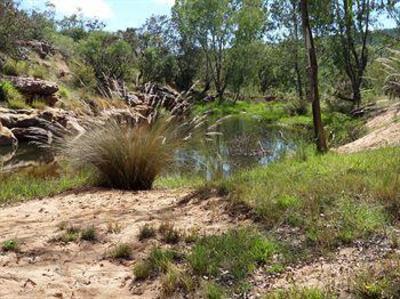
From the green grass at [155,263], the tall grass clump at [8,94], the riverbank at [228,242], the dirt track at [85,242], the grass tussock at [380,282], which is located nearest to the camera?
the grass tussock at [380,282]

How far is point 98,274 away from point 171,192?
3210 mm

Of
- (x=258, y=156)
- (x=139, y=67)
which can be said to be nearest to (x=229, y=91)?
(x=139, y=67)

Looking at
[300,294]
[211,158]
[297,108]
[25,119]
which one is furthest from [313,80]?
[297,108]

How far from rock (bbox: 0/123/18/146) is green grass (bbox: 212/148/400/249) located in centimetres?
1273

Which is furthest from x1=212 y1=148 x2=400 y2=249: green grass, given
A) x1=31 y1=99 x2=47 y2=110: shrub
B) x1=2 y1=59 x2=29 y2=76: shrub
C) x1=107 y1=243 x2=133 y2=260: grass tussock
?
x1=2 y1=59 x2=29 y2=76: shrub

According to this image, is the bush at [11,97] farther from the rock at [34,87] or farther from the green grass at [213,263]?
the green grass at [213,263]

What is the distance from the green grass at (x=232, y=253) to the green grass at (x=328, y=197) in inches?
16.1

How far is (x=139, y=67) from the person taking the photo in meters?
46.9

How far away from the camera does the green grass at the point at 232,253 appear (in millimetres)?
3804

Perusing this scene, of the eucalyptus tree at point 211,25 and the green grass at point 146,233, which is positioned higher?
the eucalyptus tree at point 211,25

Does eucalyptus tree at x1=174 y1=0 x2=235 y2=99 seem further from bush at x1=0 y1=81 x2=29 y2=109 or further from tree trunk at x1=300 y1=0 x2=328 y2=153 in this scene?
tree trunk at x1=300 y1=0 x2=328 y2=153

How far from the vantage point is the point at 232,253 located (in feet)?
13.2

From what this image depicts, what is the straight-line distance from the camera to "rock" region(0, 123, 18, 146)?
17.3m

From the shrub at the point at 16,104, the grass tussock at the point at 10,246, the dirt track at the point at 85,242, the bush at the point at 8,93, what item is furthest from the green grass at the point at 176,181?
the bush at the point at 8,93
